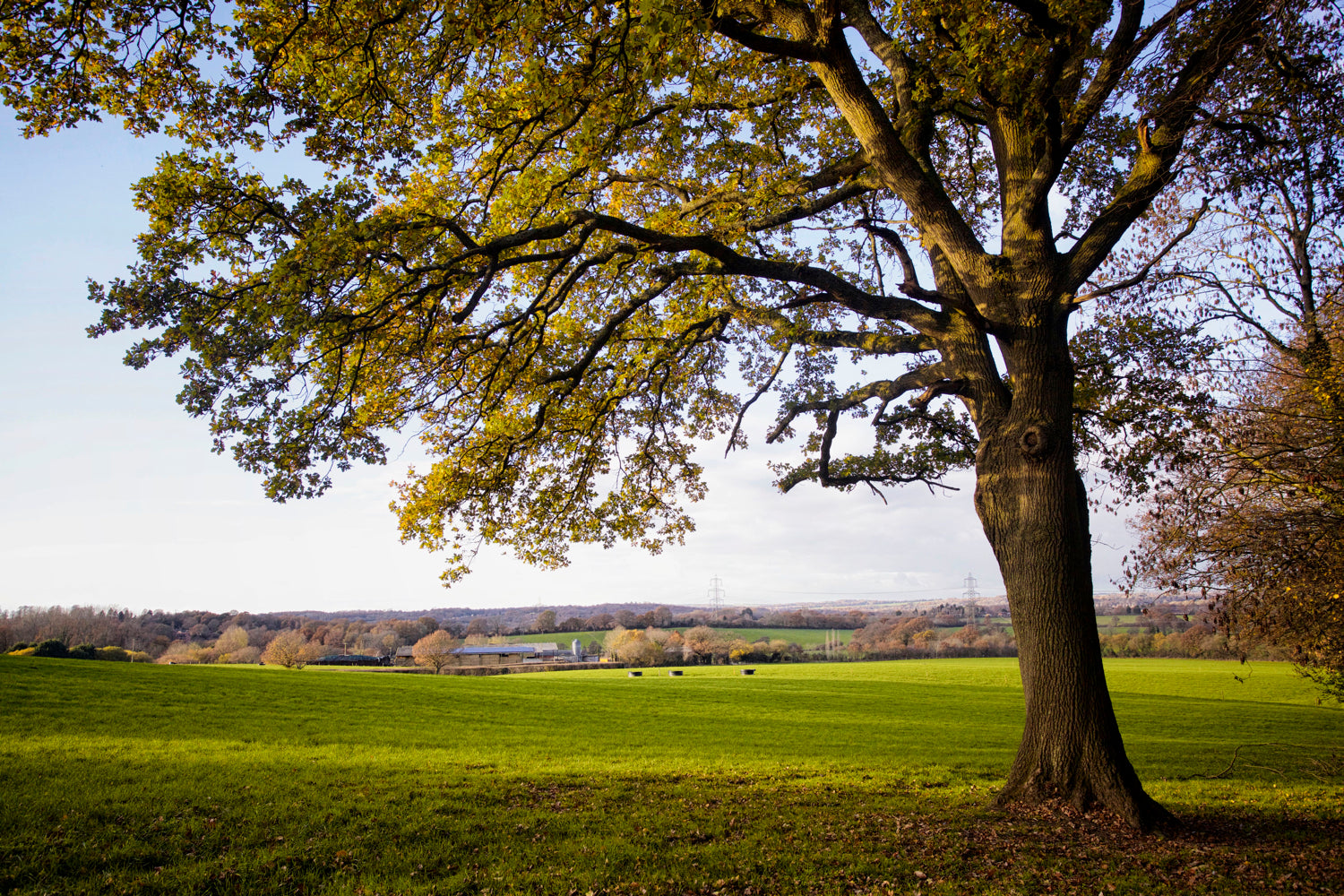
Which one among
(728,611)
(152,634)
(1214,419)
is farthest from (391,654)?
(1214,419)

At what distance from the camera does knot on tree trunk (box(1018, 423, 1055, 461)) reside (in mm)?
8305

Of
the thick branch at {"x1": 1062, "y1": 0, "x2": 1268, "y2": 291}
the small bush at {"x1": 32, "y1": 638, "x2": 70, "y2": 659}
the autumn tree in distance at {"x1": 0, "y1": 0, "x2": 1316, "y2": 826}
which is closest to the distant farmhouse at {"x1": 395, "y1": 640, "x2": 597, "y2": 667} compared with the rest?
the small bush at {"x1": 32, "y1": 638, "x2": 70, "y2": 659}

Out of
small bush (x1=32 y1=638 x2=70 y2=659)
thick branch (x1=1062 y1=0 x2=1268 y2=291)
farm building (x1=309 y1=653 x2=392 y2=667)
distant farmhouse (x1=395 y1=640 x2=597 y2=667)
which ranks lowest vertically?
distant farmhouse (x1=395 y1=640 x2=597 y2=667)

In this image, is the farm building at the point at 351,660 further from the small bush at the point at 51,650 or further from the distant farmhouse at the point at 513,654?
the small bush at the point at 51,650

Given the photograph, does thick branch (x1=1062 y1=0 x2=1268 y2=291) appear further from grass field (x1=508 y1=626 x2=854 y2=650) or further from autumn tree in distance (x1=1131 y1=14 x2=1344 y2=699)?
grass field (x1=508 y1=626 x2=854 y2=650)

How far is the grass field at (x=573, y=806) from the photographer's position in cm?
611

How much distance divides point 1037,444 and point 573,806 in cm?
796

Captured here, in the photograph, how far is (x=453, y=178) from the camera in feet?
34.5

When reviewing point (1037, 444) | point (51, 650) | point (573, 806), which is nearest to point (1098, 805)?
point (1037, 444)

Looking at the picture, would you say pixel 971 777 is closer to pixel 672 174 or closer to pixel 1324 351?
pixel 1324 351

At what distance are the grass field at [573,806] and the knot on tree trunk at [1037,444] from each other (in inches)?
161

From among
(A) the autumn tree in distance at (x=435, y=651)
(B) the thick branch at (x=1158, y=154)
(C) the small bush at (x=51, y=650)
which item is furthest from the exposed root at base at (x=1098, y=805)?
(A) the autumn tree in distance at (x=435, y=651)

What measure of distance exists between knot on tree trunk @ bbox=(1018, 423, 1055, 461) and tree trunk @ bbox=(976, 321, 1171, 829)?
1cm

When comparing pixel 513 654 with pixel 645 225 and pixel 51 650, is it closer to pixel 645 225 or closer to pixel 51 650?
pixel 51 650
